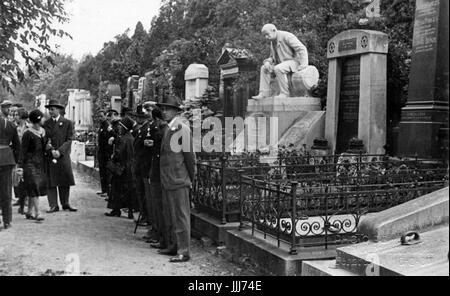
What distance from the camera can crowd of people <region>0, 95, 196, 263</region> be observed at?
6965 mm

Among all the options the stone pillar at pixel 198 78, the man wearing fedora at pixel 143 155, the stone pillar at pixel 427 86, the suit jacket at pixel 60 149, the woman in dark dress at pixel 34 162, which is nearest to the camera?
the man wearing fedora at pixel 143 155

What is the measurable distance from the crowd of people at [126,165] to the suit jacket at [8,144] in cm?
1

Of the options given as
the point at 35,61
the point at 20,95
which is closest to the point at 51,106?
the point at 35,61

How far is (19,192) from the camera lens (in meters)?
10.4

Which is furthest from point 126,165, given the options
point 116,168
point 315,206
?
point 315,206

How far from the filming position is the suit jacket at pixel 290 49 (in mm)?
13703

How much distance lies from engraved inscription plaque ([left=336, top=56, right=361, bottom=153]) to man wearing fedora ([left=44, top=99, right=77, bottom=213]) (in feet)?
19.0

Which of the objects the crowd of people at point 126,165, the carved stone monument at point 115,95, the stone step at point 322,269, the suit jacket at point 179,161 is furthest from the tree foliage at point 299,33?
the stone step at point 322,269

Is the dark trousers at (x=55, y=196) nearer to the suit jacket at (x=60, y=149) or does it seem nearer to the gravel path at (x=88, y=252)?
the suit jacket at (x=60, y=149)

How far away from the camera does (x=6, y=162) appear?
8547 millimetres

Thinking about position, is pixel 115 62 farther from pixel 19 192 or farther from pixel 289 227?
pixel 289 227

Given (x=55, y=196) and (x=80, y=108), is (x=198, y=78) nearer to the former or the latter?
(x=55, y=196)

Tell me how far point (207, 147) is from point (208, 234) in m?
5.87
